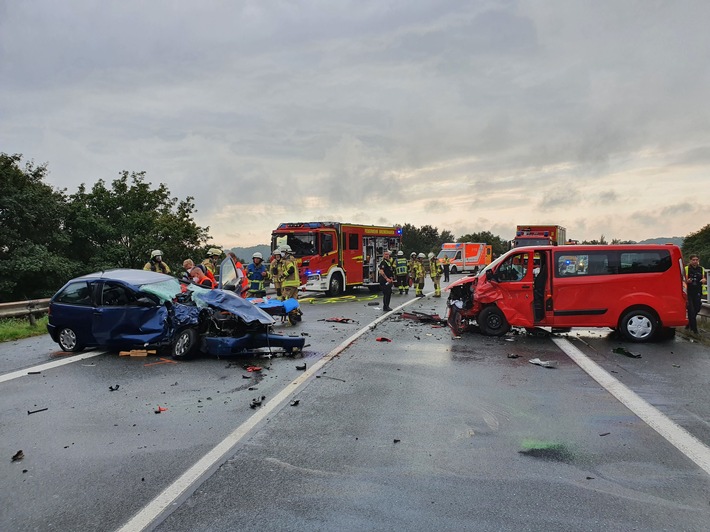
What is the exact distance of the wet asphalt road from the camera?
3.54m

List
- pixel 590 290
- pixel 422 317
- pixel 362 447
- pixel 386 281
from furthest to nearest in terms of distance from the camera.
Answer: pixel 386 281 → pixel 422 317 → pixel 590 290 → pixel 362 447

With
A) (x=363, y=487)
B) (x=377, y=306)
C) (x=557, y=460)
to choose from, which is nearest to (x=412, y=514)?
(x=363, y=487)

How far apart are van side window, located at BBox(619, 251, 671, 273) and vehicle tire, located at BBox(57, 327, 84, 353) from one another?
1004 centimetres

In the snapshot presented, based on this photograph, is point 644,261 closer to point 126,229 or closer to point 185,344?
point 185,344

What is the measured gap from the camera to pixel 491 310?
11141 millimetres

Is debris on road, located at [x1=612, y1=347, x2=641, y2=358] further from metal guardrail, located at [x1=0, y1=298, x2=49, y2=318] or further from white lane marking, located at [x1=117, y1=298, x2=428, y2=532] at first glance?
metal guardrail, located at [x1=0, y1=298, x2=49, y2=318]

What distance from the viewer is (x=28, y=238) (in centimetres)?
2600

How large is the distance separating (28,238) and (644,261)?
2598cm

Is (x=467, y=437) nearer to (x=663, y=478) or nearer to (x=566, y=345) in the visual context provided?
(x=663, y=478)

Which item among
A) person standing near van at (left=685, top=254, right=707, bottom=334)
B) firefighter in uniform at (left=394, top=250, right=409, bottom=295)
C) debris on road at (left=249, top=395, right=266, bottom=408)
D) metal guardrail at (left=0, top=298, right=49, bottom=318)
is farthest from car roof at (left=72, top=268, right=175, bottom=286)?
firefighter in uniform at (left=394, top=250, right=409, bottom=295)

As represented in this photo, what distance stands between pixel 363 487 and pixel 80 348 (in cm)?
757

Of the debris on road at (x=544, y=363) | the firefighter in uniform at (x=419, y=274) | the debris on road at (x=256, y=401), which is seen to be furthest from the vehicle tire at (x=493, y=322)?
the firefighter in uniform at (x=419, y=274)

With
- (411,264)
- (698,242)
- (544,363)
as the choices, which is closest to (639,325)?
(544,363)

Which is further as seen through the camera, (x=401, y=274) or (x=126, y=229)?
(x=126, y=229)
